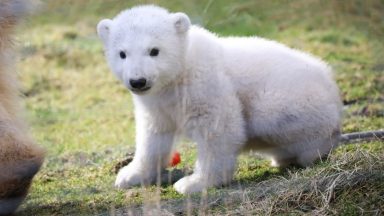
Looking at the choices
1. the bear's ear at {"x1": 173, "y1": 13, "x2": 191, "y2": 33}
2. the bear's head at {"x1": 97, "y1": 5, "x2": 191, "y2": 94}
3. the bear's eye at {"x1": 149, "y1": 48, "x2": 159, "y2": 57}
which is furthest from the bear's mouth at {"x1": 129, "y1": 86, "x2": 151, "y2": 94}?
the bear's ear at {"x1": 173, "y1": 13, "x2": 191, "y2": 33}

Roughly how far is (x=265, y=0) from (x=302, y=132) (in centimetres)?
90

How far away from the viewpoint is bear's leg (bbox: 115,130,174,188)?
5.87 meters

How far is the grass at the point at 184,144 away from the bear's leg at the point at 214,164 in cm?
13

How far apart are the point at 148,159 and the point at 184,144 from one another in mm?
1426

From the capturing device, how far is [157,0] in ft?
22.1

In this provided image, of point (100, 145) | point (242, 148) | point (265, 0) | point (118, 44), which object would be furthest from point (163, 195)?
point (100, 145)

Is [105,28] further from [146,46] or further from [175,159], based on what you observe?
[175,159]

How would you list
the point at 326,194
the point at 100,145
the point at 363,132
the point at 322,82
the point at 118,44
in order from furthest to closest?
the point at 100,145 → the point at 363,132 → the point at 322,82 → the point at 118,44 → the point at 326,194

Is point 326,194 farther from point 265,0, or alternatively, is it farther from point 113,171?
point 113,171

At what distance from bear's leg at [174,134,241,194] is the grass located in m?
0.13

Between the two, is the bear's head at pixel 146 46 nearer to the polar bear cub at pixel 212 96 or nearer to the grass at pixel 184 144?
the polar bear cub at pixel 212 96

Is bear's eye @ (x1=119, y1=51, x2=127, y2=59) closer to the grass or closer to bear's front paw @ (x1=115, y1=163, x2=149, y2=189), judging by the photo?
the grass

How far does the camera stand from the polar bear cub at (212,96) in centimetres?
548

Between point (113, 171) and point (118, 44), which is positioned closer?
point (118, 44)
